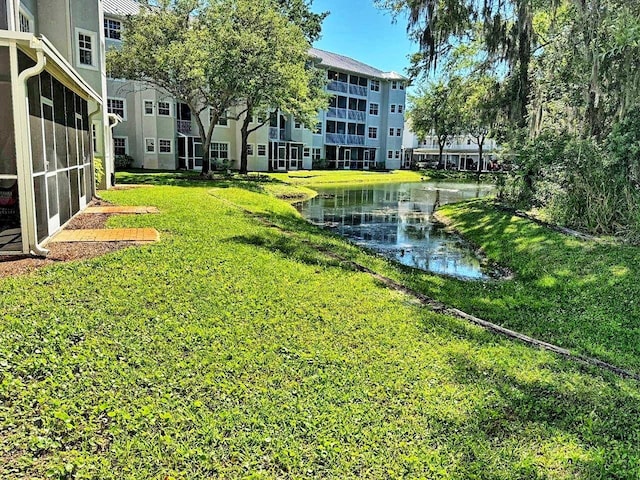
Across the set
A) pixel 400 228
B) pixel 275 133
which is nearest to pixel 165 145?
pixel 275 133

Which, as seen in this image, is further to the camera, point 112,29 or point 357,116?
point 357,116

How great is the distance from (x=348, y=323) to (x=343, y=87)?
144ft

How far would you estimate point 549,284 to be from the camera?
8547 millimetres

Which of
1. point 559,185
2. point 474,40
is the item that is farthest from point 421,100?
→ point 559,185

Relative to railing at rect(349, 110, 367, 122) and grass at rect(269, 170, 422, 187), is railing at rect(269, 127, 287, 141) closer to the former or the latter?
grass at rect(269, 170, 422, 187)

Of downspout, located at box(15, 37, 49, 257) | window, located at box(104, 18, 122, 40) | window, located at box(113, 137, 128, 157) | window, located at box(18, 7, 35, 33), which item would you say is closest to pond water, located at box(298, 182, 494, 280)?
downspout, located at box(15, 37, 49, 257)

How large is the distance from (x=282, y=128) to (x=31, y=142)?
34689 millimetres

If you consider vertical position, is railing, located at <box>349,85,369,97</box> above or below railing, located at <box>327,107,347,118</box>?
above

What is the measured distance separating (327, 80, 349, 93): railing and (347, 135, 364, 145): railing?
14.2 feet

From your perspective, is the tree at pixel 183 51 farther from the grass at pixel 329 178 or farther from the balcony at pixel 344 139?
the balcony at pixel 344 139

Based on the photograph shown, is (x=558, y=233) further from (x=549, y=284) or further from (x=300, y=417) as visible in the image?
(x=300, y=417)

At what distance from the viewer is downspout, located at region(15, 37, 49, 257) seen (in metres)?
5.90

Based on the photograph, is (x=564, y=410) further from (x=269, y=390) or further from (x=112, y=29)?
(x=112, y=29)

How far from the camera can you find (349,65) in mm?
47688
